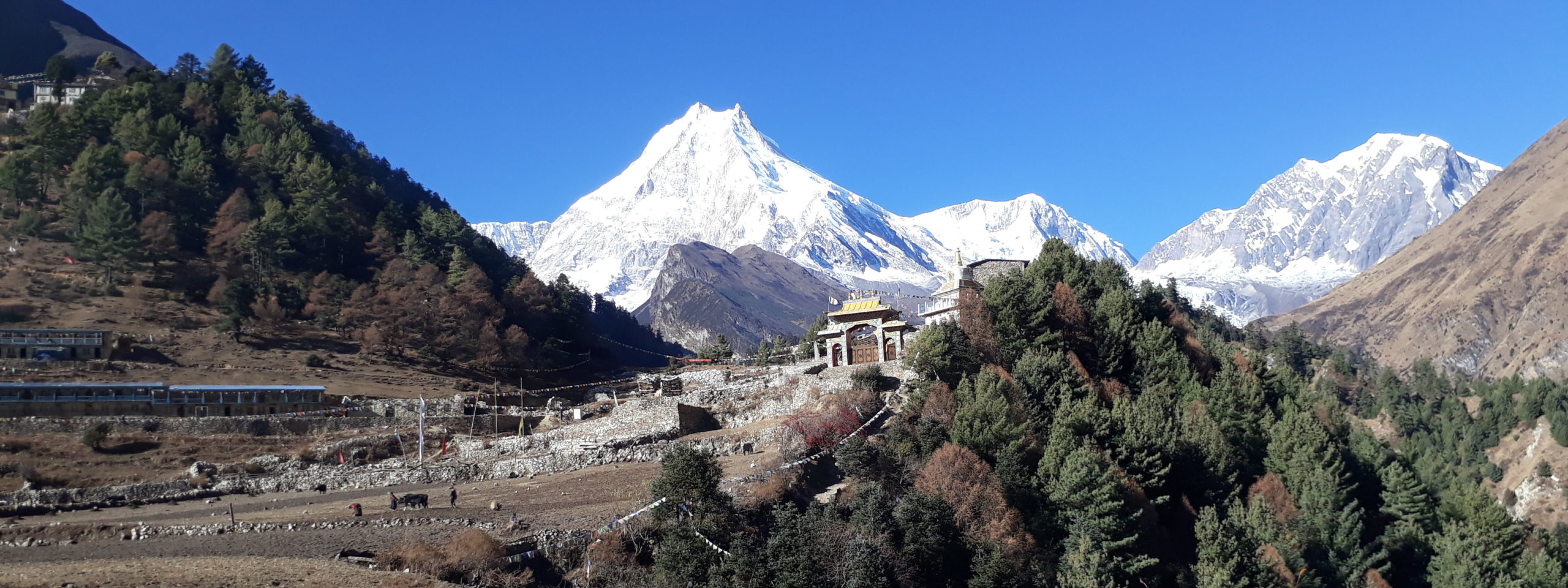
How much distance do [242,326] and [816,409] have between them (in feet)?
146

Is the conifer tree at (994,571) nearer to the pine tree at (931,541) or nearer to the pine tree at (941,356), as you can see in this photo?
the pine tree at (931,541)

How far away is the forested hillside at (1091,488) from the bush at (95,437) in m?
27.5

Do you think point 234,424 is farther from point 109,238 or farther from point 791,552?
point 109,238

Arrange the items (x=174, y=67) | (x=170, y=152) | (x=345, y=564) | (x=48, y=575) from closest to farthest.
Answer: (x=48, y=575), (x=345, y=564), (x=170, y=152), (x=174, y=67)

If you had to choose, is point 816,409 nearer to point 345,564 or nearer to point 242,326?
point 345,564

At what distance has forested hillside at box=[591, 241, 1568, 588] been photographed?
3409 centimetres

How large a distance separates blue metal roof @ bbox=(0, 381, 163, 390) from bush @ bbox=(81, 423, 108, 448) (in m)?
6.76

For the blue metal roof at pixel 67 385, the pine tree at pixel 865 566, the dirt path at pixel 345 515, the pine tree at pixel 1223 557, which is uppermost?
the blue metal roof at pixel 67 385

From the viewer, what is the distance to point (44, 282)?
74375 mm

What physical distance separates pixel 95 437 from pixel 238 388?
993 cm

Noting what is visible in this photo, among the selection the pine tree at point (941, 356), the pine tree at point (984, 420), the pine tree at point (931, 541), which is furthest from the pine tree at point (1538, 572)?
the pine tree at point (931, 541)

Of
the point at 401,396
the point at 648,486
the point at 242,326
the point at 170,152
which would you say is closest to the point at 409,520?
the point at 648,486

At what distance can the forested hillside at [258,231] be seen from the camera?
7919cm

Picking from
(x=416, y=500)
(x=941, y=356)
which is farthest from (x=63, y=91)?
(x=941, y=356)
